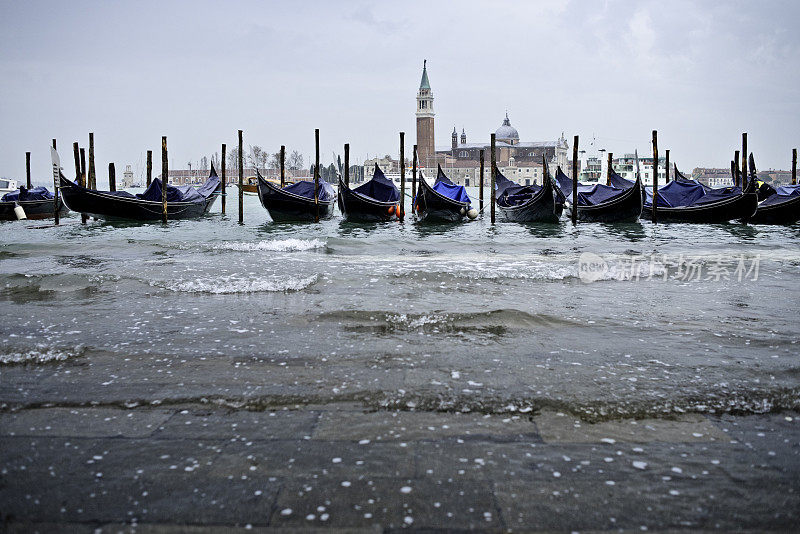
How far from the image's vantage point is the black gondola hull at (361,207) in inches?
807

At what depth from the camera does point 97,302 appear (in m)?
5.78

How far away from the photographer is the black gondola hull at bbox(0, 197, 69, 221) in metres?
22.0

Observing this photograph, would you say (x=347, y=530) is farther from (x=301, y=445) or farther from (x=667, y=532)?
(x=667, y=532)

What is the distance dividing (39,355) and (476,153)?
11225 cm

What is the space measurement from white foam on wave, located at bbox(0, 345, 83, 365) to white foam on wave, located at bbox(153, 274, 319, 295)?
7.67 ft

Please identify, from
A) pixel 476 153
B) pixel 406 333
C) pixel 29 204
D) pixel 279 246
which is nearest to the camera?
pixel 406 333

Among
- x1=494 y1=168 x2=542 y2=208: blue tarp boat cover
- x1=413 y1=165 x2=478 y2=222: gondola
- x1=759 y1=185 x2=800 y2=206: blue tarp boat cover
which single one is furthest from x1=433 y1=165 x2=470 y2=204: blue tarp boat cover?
x1=759 y1=185 x2=800 y2=206: blue tarp boat cover

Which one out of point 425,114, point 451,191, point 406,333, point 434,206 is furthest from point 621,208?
point 425,114

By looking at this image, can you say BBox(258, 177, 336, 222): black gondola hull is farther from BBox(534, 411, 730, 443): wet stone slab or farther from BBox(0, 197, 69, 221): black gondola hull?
BBox(534, 411, 730, 443): wet stone slab

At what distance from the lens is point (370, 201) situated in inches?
811

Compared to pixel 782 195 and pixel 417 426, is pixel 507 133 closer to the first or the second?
pixel 782 195

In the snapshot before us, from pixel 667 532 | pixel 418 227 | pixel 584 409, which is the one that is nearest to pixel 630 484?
pixel 667 532

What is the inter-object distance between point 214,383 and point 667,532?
238 cm

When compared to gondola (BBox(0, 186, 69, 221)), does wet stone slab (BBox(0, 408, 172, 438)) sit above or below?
below
